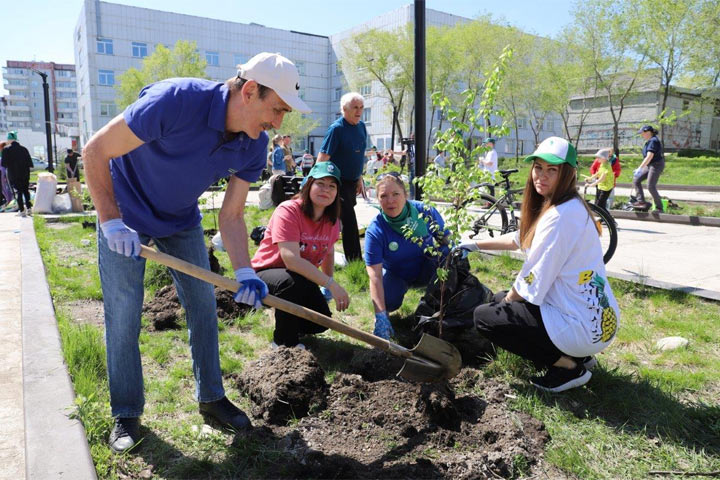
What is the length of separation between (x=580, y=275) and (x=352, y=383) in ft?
4.72

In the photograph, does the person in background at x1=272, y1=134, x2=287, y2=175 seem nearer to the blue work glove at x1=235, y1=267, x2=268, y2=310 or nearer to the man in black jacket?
the man in black jacket

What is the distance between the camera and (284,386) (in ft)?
9.39

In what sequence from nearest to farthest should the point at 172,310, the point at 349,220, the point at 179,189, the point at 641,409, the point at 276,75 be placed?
the point at 276,75 → the point at 179,189 → the point at 641,409 → the point at 172,310 → the point at 349,220

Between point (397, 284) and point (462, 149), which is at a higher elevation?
point (462, 149)

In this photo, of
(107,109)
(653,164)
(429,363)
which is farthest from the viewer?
(107,109)

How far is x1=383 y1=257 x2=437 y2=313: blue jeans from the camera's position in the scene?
420cm

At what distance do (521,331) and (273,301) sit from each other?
1436 millimetres

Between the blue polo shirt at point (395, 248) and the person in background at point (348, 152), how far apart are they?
1659 mm

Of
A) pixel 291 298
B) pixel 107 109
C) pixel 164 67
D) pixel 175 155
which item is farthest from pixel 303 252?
pixel 107 109

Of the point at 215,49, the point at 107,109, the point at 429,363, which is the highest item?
the point at 215,49

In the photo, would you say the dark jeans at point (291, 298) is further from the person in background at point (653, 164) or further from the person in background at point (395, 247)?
the person in background at point (653, 164)

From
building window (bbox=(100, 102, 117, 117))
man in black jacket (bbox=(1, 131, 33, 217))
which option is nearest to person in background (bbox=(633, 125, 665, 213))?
man in black jacket (bbox=(1, 131, 33, 217))

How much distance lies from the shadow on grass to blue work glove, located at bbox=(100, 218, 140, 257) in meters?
2.27

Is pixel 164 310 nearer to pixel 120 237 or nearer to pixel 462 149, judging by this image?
pixel 120 237
